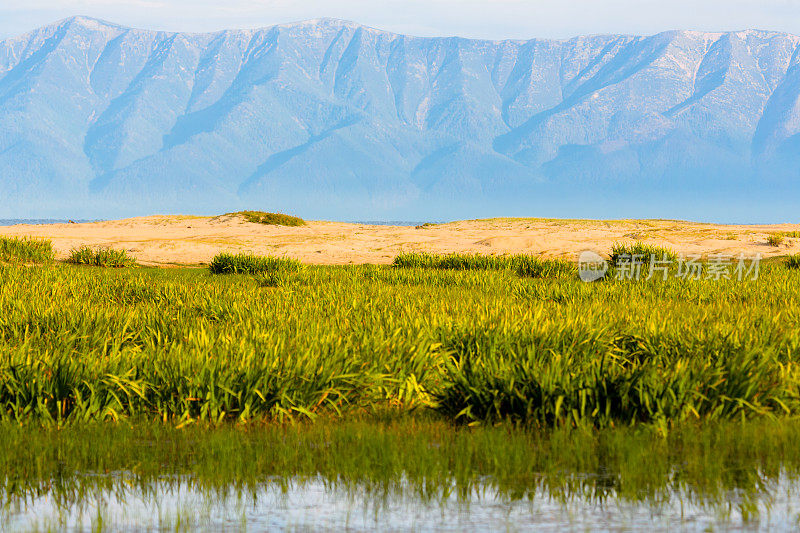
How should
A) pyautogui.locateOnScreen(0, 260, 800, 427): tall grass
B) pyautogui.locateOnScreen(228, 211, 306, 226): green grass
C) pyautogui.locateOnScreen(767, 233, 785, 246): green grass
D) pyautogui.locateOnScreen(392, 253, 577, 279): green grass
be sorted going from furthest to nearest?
pyautogui.locateOnScreen(228, 211, 306, 226): green grass → pyautogui.locateOnScreen(767, 233, 785, 246): green grass → pyautogui.locateOnScreen(392, 253, 577, 279): green grass → pyautogui.locateOnScreen(0, 260, 800, 427): tall grass

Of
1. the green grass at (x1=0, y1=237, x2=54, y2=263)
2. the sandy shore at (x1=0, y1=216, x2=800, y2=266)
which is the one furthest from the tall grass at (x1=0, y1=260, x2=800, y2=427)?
the sandy shore at (x1=0, y1=216, x2=800, y2=266)

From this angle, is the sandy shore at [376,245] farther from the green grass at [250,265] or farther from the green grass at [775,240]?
the green grass at [250,265]

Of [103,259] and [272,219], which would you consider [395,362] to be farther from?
[272,219]

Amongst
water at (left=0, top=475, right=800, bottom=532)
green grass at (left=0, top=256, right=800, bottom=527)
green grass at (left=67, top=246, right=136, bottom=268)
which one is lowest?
water at (left=0, top=475, right=800, bottom=532)

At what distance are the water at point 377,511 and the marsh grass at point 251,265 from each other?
12.1 meters

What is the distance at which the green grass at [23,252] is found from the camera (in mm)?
19328

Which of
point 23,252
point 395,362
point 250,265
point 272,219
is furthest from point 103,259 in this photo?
point 272,219

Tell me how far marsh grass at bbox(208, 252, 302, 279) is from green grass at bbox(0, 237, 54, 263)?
3845 millimetres

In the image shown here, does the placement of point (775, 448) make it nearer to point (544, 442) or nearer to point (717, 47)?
point (544, 442)

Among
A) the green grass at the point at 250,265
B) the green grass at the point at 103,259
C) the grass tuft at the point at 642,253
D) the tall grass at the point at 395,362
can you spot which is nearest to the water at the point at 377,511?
the tall grass at the point at 395,362

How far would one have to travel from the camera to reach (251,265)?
17516mm

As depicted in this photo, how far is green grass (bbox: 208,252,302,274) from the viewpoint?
1711 centimetres

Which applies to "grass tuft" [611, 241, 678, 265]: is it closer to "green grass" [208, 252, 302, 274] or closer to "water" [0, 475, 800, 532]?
"green grass" [208, 252, 302, 274]

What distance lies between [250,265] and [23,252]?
5.01 m
